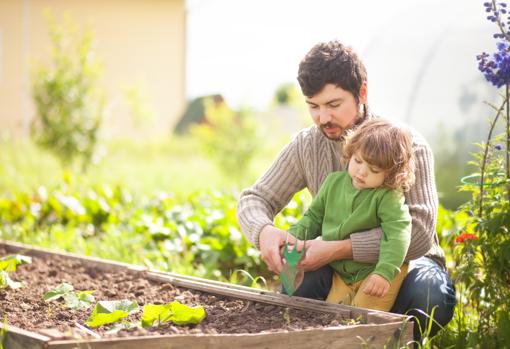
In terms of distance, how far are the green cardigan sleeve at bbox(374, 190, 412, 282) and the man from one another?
0.09m

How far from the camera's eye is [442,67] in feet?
20.5

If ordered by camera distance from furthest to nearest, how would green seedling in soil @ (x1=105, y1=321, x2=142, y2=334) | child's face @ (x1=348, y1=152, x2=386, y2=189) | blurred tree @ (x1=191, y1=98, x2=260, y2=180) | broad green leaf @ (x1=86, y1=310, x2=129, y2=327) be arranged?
blurred tree @ (x1=191, y1=98, x2=260, y2=180), child's face @ (x1=348, y1=152, x2=386, y2=189), broad green leaf @ (x1=86, y1=310, x2=129, y2=327), green seedling in soil @ (x1=105, y1=321, x2=142, y2=334)

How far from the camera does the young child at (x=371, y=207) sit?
8.91 ft

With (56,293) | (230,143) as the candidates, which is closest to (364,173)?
(56,293)

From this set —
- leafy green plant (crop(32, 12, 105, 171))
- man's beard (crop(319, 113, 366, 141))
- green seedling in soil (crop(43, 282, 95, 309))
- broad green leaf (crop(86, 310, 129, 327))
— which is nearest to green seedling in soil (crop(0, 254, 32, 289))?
green seedling in soil (crop(43, 282, 95, 309))

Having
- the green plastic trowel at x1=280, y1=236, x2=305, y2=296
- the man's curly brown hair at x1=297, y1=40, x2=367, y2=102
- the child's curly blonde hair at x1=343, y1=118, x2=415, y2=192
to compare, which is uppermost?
the man's curly brown hair at x1=297, y1=40, x2=367, y2=102

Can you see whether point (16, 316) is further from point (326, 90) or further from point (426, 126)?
point (426, 126)

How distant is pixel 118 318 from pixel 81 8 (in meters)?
15.0

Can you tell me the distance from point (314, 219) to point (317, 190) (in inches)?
11.1

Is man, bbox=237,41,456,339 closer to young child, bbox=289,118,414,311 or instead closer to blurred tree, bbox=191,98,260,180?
young child, bbox=289,118,414,311

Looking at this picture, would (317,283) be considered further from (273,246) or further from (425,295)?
(425,295)

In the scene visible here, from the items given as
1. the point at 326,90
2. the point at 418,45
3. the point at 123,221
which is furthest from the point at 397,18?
the point at 326,90

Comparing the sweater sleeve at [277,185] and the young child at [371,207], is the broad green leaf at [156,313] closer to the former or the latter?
the young child at [371,207]

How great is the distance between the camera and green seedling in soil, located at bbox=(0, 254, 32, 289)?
133 inches
